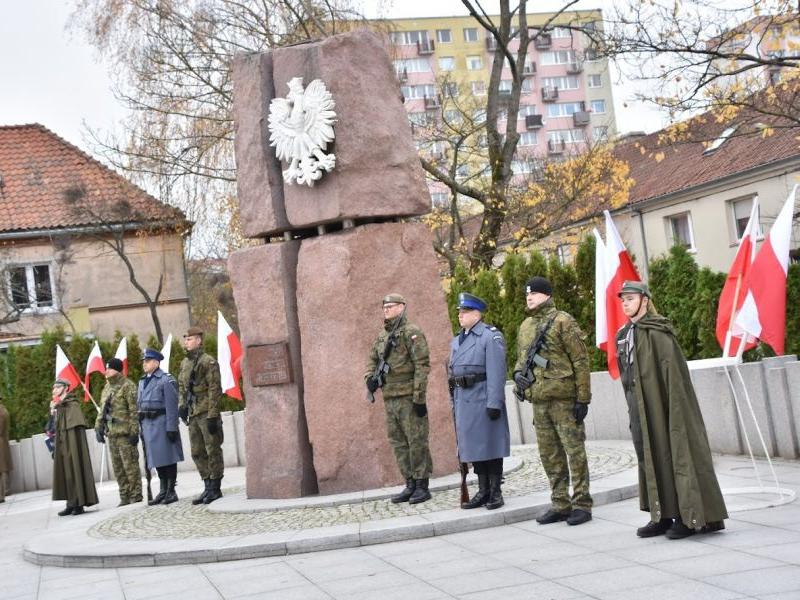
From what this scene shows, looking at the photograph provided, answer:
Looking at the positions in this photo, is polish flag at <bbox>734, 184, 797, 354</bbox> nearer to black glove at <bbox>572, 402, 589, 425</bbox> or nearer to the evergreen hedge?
black glove at <bbox>572, 402, 589, 425</bbox>

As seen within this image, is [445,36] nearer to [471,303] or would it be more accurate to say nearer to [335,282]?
[335,282]

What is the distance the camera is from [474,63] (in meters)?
80.1

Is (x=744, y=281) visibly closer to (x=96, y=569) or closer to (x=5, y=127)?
(x=96, y=569)

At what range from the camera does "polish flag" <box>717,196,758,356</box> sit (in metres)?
9.44

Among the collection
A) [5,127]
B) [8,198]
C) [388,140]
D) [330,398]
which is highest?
[5,127]

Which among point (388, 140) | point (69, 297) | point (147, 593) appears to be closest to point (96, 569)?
point (147, 593)

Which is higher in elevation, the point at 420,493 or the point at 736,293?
the point at 736,293

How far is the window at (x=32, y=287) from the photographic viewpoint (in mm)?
29984

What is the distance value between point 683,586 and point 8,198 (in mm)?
28722

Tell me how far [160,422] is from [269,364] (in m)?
2.67

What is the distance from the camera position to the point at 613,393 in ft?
50.6

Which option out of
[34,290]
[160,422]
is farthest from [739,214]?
[160,422]

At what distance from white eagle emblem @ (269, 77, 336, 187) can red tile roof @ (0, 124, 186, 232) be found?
15.3m

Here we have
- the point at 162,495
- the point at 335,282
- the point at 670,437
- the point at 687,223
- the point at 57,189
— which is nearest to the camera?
the point at 670,437
